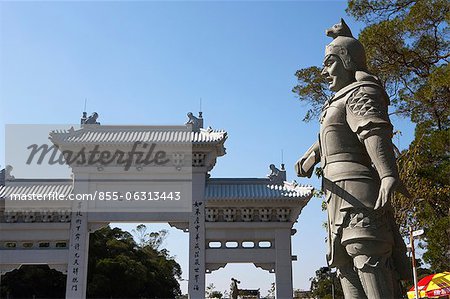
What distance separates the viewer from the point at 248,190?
12.9m

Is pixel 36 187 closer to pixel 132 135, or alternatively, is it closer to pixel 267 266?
pixel 132 135

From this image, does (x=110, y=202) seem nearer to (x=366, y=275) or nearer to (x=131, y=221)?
(x=131, y=221)

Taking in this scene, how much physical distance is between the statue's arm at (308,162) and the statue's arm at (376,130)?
46cm

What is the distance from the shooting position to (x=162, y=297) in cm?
3156

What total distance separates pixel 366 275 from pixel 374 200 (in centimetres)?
50

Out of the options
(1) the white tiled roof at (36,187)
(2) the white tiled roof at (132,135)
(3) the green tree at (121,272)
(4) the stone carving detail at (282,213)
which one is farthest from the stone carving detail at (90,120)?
(3) the green tree at (121,272)

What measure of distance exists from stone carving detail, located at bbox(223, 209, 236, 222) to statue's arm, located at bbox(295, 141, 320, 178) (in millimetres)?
8932

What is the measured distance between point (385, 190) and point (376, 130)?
0.43 meters

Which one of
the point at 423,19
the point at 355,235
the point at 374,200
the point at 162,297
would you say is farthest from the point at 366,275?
the point at 162,297

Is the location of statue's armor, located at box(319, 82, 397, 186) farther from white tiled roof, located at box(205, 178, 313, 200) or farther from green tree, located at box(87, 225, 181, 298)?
green tree, located at box(87, 225, 181, 298)

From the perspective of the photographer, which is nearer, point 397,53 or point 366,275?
point 366,275

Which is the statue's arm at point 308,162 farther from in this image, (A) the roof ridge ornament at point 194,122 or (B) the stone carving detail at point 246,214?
(A) the roof ridge ornament at point 194,122

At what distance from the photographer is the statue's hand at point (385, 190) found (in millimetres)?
2883

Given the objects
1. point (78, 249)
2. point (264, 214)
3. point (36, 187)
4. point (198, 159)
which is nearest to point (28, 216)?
point (36, 187)
